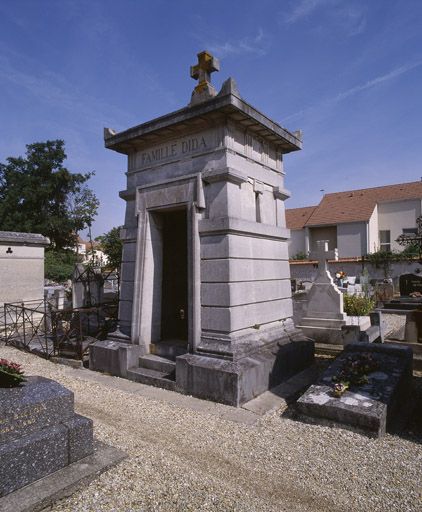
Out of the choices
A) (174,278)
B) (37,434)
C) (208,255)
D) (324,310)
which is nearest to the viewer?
(37,434)

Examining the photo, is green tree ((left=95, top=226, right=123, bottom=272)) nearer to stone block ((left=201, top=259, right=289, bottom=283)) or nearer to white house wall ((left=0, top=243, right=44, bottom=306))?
white house wall ((left=0, top=243, right=44, bottom=306))

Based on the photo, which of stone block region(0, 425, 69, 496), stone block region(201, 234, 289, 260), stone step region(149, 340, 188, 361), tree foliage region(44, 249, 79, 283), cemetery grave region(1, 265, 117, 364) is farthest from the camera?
tree foliage region(44, 249, 79, 283)

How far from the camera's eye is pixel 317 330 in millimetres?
9328

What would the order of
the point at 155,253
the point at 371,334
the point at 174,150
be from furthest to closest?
the point at 371,334, the point at 155,253, the point at 174,150

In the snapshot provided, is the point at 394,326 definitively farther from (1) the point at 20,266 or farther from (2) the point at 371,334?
(1) the point at 20,266

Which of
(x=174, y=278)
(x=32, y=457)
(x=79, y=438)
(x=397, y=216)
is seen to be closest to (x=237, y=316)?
(x=174, y=278)

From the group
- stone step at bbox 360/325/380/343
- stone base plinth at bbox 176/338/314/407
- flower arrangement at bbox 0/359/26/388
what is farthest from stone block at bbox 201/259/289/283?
flower arrangement at bbox 0/359/26/388

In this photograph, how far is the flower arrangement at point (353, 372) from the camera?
187 inches

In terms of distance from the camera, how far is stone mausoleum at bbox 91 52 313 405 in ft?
18.9

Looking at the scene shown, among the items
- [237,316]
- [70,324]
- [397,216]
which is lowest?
[70,324]

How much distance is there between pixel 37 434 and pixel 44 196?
3910cm

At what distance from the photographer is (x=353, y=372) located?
511 cm

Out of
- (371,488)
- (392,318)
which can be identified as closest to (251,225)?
(371,488)

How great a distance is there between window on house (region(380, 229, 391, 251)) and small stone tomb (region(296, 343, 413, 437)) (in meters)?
27.4
